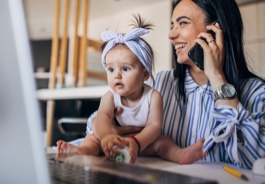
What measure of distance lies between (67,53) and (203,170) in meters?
0.29

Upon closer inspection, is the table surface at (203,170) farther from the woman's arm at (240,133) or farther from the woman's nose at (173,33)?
the woman's nose at (173,33)

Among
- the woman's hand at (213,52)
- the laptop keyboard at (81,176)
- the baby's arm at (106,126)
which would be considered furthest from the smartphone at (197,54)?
the laptop keyboard at (81,176)

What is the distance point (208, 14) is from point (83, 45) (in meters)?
0.19

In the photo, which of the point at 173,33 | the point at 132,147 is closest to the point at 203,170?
the point at 132,147

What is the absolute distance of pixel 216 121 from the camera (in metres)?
0.42

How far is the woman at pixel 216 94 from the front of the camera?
1.29 ft

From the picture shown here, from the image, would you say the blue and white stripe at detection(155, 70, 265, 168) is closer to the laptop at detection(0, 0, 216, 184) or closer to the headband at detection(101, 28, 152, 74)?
the headband at detection(101, 28, 152, 74)

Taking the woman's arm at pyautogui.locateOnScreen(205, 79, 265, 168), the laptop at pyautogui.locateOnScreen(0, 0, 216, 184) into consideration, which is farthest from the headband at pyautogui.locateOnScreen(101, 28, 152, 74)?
the laptop at pyautogui.locateOnScreen(0, 0, 216, 184)

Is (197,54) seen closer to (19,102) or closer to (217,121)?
(217,121)

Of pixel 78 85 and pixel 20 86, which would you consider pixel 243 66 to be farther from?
pixel 20 86

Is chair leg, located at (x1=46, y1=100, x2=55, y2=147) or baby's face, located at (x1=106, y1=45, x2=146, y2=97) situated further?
chair leg, located at (x1=46, y1=100, x2=55, y2=147)

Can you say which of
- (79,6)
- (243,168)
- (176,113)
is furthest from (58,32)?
(243,168)

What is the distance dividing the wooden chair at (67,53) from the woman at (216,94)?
12 centimetres

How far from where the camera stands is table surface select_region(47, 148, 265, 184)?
0.99ft
